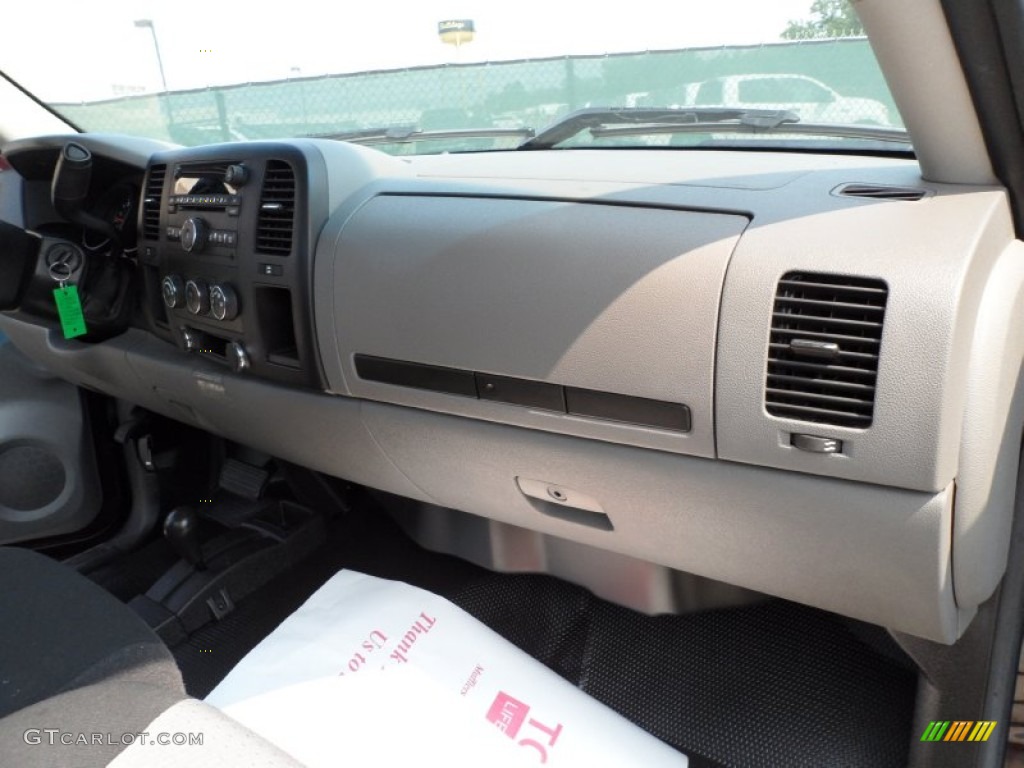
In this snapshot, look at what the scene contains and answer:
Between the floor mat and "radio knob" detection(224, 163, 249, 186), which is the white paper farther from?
"radio knob" detection(224, 163, 249, 186)

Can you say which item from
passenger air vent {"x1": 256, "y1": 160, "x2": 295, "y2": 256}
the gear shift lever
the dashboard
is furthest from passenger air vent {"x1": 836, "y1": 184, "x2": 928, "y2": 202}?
the gear shift lever

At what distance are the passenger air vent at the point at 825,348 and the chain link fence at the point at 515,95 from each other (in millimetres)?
483

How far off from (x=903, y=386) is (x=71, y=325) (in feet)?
6.33

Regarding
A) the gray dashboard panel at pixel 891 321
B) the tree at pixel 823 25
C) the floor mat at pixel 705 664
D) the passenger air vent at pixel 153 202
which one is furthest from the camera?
the passenger air vent at pixel 153 202

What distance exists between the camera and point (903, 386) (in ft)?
3.57

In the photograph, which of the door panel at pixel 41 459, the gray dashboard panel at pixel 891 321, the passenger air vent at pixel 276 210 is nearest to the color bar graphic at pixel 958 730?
the gray dashboard panel at pixel 891 321

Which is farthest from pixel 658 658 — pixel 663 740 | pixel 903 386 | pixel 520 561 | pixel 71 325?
pixel 71 325

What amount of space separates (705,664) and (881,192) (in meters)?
1.02

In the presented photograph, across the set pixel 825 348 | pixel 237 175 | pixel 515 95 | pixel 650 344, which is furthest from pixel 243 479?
pixel 825 348

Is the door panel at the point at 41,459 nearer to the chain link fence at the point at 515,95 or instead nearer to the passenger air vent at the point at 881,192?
the chain link fence at the point at 515,95

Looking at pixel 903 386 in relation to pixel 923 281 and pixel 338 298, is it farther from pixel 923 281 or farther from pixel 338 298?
pixel 338 298

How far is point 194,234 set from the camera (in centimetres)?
185

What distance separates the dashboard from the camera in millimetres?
1129

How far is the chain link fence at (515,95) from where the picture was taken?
1.63 meters
